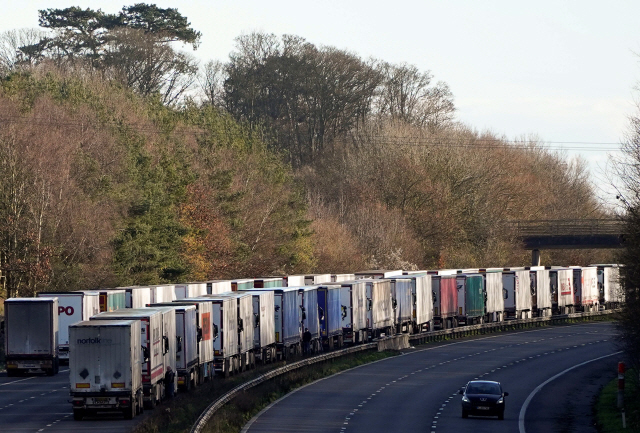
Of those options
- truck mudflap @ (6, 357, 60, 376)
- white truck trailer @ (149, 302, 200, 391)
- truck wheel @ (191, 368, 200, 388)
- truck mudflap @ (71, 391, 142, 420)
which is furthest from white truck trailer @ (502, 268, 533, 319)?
truck mudflap @ (71, 391, 142, 420)

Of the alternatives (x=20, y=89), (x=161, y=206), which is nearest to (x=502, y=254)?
(x=161, y=206)

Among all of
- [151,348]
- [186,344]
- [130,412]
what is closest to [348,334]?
[186,344]

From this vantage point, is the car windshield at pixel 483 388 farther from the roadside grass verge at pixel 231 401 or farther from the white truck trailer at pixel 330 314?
the white truck trailer at pixel 330 314

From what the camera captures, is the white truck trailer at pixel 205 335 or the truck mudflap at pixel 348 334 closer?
the white truck trailer at pixel 205 335

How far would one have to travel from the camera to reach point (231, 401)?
3531cm

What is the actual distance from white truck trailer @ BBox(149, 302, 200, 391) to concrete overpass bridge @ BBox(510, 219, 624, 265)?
63798 millimetres

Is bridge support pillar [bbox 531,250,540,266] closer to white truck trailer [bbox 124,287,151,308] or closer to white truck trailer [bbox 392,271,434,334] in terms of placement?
white truck trailer [bbox 392,271,434,334]

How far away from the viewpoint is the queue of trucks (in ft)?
101

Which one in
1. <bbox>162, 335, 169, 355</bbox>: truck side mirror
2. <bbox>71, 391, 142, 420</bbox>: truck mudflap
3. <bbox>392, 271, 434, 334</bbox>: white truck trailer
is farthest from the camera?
<bbox>392, 271, 434, 334</bbox>: white truck trailer

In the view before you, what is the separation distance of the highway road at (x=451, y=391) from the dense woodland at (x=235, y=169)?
21506 millimetres

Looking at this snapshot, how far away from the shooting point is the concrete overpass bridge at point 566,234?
3853 inches

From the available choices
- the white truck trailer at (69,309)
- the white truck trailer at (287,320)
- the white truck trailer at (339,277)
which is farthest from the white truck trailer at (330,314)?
the white truck trailer at (339,277)

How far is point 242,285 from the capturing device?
2552 inches

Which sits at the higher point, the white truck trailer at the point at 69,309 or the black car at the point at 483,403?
the white truck trailer at the point at 69,309
